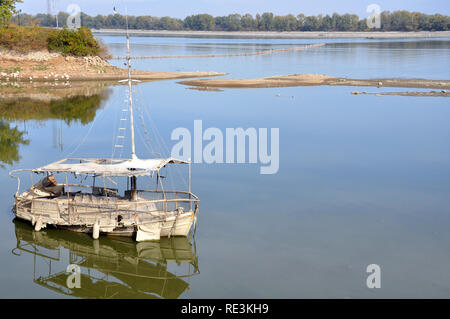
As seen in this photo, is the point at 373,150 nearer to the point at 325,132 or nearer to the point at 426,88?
the point at 325,132

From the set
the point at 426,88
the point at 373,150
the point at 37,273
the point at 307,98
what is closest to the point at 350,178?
the point at 373,150

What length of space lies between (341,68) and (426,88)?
26.2 metres

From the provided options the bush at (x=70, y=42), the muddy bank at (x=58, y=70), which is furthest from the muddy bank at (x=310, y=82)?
the bush at (x=70, y=42)

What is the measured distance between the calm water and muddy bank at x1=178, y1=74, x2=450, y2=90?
20.5m

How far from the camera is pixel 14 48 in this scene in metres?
78.2

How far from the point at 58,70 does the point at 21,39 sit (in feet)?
23.8

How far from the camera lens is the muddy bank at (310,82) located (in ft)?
232

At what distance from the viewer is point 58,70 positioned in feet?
257

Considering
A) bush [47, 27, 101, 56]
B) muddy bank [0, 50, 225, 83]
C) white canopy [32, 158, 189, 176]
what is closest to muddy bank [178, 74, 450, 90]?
muddy bank [0, 50, 225, 83]

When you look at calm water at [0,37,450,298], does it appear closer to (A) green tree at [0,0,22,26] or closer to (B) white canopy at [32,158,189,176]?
(B) white canopy at [32,158,189,176]

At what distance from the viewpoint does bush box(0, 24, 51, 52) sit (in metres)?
78.1

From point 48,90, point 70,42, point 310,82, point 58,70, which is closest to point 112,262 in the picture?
point 48,90

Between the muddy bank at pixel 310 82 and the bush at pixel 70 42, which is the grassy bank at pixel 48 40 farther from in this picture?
the muddy bank at pixel 310 82

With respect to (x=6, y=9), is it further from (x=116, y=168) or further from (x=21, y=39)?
(x=116, y=168)
